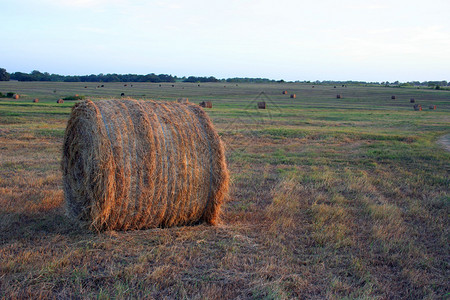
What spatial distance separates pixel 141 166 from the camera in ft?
17.0

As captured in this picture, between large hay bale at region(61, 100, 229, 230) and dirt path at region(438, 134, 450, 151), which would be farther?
dirt path at region(438, 134, 450, 151)

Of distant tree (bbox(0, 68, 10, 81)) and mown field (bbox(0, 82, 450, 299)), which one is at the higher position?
distant tree (bbox(0, 68, 10, 81))

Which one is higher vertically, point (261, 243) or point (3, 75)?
point (3, 75)

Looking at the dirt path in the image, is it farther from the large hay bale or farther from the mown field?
the large hay bale

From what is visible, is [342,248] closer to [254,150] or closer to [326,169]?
[326,169]

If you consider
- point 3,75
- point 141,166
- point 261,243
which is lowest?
point 261,243

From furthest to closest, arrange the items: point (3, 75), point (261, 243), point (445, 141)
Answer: point (3, 75) < point (445, 141) < point (261, 243)

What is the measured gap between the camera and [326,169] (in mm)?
9594

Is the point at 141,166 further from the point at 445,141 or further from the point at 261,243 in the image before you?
the point at 445,141

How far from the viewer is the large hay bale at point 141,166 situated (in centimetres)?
505

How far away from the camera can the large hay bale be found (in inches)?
199

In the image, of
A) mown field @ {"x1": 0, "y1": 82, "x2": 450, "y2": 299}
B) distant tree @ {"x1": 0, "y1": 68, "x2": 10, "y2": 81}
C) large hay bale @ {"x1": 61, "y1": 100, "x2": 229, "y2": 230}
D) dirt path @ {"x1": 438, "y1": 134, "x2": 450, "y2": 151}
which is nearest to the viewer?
mown field @ {"x1": 0, "y1": 82, "x2": 450, "y2": 299}

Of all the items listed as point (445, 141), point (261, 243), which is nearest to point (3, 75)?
point (445, 141)

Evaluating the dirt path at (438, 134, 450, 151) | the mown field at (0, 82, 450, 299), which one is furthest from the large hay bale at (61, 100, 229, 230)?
the dirt path at (438, 134, 450, 151)
